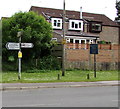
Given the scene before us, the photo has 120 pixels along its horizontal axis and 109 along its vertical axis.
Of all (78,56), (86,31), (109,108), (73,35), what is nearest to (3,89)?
(109,108)

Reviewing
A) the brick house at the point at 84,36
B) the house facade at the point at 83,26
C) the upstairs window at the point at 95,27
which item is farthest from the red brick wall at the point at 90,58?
the upstairs window at the point at 95,27

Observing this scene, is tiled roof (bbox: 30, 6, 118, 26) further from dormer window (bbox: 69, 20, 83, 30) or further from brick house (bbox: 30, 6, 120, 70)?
dormer window (bbox: 69, 20, 83, 30)

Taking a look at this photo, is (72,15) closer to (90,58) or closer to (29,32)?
(90,58)

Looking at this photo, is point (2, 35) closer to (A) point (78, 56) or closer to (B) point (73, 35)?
(A) point (78, 56)

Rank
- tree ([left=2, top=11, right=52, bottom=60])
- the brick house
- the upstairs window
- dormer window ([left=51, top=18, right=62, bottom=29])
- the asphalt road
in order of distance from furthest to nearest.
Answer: the upstairs window → dormer window ([left=51, top=18, right=62, bottom=29]) → the brick house → tree ([left=2, top=11, right=52, bottom=60]) → the asphalt road

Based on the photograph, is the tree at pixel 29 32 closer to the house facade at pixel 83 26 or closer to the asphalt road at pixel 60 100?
the house facade at pixel 83 26

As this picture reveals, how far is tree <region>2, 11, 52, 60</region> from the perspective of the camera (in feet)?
96.3

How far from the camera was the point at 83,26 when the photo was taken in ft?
167

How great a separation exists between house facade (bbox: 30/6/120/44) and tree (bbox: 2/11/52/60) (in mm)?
13497

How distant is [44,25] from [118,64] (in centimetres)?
1161

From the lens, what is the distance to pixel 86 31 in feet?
168

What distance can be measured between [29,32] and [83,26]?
2365 centimetres

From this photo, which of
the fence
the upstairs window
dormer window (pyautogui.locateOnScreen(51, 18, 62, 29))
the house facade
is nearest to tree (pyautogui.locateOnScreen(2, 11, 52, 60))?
the fence

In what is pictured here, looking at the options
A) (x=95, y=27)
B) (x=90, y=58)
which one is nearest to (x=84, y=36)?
(x=95, y=27)
